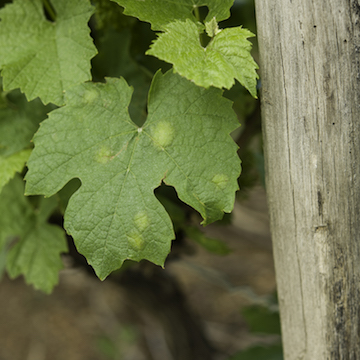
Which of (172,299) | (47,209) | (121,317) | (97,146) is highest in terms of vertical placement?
(97,146)

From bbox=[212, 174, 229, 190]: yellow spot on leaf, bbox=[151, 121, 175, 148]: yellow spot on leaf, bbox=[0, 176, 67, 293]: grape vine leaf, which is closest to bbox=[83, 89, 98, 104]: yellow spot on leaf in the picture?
bbox=[151, 121, 175, 148]: yellow spot on leaf

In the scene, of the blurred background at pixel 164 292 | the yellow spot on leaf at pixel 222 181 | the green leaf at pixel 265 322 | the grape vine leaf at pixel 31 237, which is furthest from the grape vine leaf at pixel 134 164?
the green leaf at pixel 265 322

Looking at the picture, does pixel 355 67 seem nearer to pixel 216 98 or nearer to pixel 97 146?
pixel 216 98

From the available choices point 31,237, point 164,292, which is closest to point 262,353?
point 164,292

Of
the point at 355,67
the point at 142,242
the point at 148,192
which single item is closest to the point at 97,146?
the point at 148,192

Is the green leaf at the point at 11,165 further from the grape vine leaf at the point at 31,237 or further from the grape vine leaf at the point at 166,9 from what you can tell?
the grape vine leaf at the point at 166,9

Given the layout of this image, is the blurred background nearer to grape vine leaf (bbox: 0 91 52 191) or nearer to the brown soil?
the brown soil

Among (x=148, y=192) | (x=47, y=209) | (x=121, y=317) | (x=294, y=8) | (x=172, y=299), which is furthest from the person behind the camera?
(x=121, y=317)
